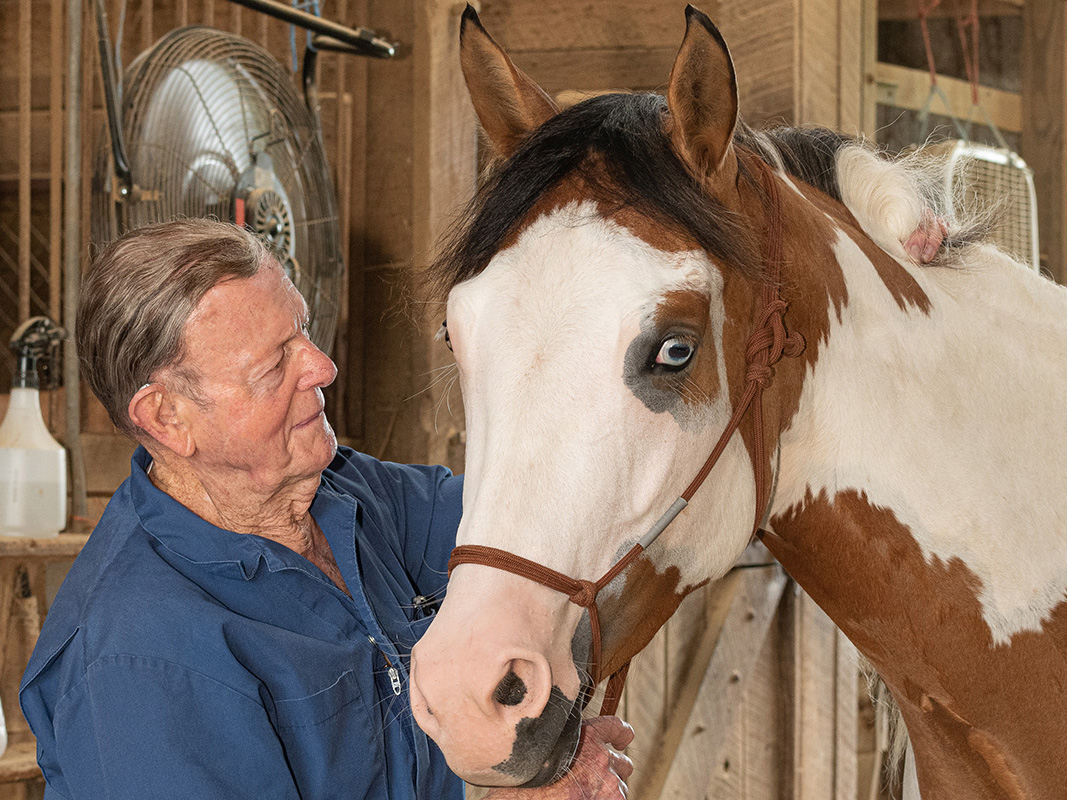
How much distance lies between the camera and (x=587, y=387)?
0.96 metres

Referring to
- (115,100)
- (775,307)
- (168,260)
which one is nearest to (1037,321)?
(775,307)

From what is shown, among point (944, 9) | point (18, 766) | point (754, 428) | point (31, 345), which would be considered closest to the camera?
point (754, 428)

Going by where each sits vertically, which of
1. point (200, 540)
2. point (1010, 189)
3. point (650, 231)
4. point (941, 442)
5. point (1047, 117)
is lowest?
point (200, 540)

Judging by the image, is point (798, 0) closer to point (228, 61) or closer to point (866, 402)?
point (866, 402)

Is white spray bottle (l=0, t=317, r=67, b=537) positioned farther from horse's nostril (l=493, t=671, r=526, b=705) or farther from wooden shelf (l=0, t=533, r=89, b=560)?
horse's nostril (l=493, t=671, r=526, b=705)

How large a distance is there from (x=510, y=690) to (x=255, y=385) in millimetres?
545

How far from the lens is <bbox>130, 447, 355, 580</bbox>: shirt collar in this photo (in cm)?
115

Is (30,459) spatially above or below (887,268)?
below

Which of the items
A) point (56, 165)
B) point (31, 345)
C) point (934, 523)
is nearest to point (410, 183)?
point (56, 165)

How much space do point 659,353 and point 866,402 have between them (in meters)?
0.30

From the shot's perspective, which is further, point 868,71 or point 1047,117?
point 1047,117

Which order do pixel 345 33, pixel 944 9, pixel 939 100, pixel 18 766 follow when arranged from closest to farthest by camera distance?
pixel 18 766 < pixel 345 33 < pixel 939 100 < pixel 944 9

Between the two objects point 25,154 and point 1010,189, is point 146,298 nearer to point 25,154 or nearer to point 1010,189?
point 25,154

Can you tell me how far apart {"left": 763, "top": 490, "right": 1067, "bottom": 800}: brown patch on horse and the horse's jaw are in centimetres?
39
